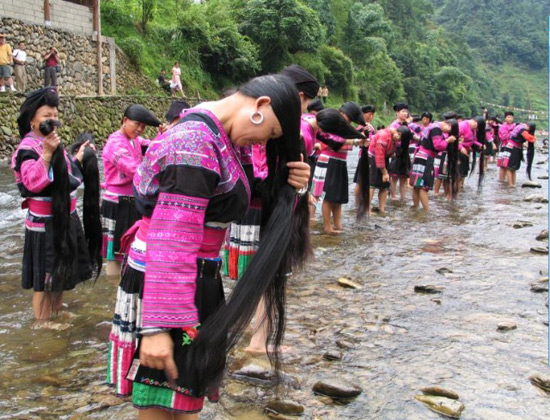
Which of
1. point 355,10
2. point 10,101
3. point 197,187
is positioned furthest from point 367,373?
point 355,10

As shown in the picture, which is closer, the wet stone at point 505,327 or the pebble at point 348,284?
the wet stone at point 505,327

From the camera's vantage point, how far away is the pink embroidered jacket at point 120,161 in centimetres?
559

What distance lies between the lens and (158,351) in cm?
205

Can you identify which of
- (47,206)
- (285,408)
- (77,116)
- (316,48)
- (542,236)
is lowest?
(285,408)

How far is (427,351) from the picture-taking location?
4.23m

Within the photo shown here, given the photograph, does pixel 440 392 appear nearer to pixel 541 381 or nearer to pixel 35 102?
pixel 541 381

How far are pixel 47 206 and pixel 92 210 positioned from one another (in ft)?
2.36

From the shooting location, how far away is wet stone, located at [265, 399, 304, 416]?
10.7 ft

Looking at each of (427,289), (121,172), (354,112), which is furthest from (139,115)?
(427,289)

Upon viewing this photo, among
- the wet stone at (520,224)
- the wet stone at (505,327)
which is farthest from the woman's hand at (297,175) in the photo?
the wet stone at (520,224)

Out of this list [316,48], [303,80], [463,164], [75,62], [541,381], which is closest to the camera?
[541,381]

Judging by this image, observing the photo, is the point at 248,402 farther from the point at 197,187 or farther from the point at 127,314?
the point at 197,187

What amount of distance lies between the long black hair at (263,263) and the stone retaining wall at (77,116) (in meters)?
13.5

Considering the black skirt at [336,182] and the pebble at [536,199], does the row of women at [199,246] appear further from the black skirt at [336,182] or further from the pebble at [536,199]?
the pebble at [536,199]
